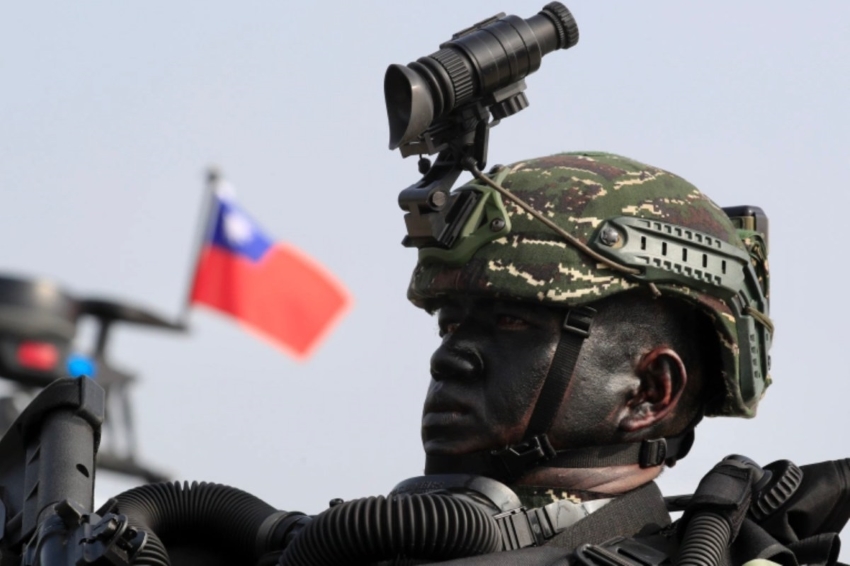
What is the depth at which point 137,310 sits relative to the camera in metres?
25.8

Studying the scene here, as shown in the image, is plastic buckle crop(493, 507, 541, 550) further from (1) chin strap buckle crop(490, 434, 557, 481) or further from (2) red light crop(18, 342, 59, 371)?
(2) red light crop(18, 342, 59, 371)

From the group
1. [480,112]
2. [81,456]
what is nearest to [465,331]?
[480,112]

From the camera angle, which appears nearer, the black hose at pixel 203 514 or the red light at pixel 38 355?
the black hose at pixel 203 514

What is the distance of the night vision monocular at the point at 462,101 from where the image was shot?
33.0ft

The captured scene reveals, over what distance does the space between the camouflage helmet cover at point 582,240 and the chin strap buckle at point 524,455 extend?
583 millimetres

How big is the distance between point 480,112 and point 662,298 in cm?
110

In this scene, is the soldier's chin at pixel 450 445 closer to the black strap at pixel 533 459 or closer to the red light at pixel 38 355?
the black strap at pixel 533 459

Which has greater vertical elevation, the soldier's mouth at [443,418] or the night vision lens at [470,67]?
the night vision lens at [470,67]

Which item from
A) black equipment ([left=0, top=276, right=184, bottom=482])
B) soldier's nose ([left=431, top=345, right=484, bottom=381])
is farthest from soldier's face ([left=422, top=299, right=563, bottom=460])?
black equipment ([left=0, top=276, right=184, bottom=482])

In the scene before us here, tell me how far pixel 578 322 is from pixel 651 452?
65cm

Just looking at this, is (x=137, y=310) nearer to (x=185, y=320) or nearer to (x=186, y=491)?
(x=185, y=320)

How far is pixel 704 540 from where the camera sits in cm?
960

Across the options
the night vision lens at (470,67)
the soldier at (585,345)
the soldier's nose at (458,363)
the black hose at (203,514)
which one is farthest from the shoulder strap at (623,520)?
the night vision lens at (470,67)

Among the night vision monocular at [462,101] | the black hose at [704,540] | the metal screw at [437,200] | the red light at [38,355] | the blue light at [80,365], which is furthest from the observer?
the blue light at [80,365]
